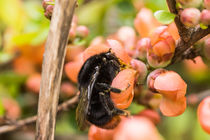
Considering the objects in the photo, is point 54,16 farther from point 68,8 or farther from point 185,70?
→ point 185,70

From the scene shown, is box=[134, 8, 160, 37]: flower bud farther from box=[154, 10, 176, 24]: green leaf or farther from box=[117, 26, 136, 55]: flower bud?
box=[154, 10, 176, 24]: green leaf

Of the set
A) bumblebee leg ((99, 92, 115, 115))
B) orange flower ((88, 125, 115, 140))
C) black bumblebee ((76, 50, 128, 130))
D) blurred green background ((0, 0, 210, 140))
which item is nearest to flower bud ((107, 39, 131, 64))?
black bumblebee ((76, 50, 128, 130))

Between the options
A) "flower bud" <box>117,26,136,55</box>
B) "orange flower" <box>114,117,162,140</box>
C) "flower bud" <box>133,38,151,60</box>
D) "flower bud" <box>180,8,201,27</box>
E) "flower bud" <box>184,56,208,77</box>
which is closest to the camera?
"orange flower" <box>114,117,162,140</box>

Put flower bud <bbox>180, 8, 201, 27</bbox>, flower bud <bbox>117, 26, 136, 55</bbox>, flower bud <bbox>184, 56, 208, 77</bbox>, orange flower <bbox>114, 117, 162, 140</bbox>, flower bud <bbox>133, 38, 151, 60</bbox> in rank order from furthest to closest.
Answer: flower bud <bbox>184, 56, 208, 77</bbox> → flower bud <bbox>117, 26, 136, 55</bbox> → flower bud <bbox>133, 38, 151, 60</bbox> → flower bud <bbox>180, 8, 201, 27</bbox> → orange flower <bbox>114, 117, 162, 140</bbox>

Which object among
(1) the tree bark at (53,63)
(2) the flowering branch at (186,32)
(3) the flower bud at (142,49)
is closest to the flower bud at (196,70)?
(3) the flower bud at (142,49)

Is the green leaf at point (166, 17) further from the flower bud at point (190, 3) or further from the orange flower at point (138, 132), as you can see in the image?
the orange flower at point (138, 132)

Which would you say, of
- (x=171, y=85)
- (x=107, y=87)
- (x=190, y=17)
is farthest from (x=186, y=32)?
(x=107, y=87)

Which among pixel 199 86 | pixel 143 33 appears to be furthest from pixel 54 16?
pixel 199 86
